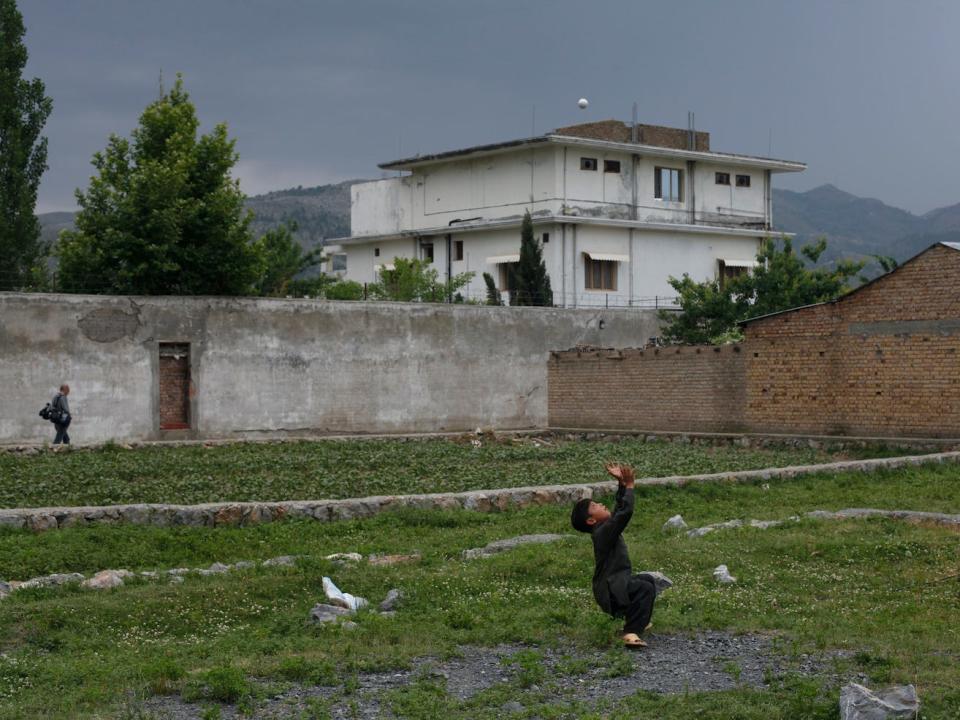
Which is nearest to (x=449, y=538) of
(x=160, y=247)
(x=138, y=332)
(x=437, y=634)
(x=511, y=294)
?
(x=437, y=634)

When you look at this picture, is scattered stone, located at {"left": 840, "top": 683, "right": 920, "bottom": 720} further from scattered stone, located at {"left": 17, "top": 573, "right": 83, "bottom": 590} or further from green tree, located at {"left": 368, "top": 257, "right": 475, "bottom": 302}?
green tree, located at {"left": 368, "top": 257, "right": 475, "bottom": 302}

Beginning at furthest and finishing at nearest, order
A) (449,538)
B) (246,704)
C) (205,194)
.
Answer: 1. (205,194)
2. (449,538)
3. (246,704)

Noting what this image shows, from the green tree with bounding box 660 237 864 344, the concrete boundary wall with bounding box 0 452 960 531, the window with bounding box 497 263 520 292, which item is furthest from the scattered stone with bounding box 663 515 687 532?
the window with bounding box 497 263 520 292

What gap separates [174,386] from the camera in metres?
33.5

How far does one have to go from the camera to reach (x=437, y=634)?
10.6m

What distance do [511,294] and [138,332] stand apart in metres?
22.9

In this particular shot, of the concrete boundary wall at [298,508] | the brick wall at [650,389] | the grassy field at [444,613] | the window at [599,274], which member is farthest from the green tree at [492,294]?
the grassy field at [444,613]

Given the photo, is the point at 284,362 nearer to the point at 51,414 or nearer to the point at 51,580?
the point at 51,414

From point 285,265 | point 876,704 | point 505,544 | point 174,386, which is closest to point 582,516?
point 876,704

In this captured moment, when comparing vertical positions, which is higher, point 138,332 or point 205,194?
point 205,194

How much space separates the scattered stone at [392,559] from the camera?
1451cm

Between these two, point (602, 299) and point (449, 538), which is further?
point (602, 299)

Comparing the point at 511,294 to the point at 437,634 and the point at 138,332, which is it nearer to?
the point at 138,332

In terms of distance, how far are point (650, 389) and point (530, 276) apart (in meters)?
19.6
